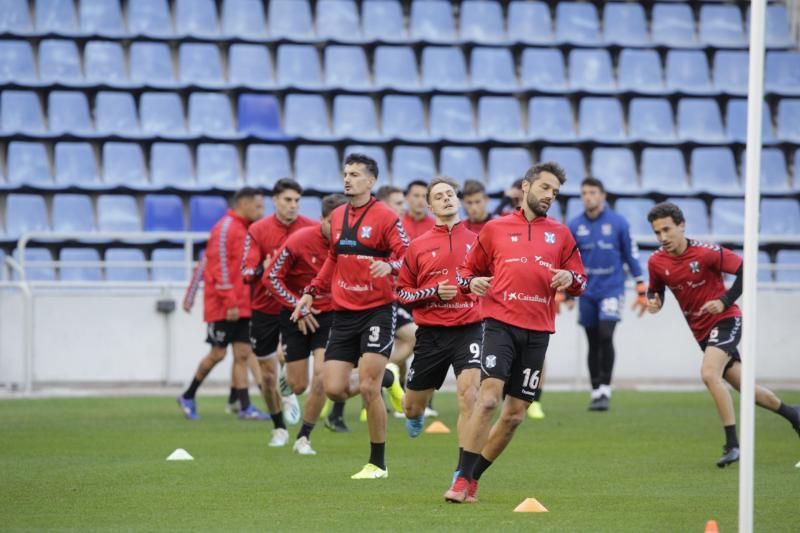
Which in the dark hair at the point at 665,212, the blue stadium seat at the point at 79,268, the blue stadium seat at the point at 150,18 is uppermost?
the blue stadium seat at the point at 150,18

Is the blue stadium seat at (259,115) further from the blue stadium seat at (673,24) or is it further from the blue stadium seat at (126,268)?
the blue stadium seat at (673,24)

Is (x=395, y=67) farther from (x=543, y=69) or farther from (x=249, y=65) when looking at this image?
(x=543, y=69)

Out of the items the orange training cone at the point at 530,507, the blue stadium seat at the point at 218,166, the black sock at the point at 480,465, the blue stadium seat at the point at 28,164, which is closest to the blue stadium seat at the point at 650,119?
the blue stadium seat at the point at 218,166

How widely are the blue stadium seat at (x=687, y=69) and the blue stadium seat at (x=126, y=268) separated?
399 inches

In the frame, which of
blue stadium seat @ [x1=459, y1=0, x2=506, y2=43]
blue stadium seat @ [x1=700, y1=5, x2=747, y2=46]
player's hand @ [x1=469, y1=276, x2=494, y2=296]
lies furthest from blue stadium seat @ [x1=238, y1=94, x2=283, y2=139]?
player's hand @ [x1=469, y1=276, x2=494, y2=296]

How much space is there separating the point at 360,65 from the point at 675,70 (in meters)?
5.76

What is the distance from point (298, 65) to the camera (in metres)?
23.2

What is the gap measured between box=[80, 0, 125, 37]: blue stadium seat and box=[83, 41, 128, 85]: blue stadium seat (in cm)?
27

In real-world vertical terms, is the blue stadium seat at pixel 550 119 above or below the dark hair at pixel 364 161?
above

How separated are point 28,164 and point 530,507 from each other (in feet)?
50.1

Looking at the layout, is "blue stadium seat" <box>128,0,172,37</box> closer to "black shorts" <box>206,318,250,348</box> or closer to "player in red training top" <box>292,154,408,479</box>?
"black shorts" <box>206,318,250,348</box>

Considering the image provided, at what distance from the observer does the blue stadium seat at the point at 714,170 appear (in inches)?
910

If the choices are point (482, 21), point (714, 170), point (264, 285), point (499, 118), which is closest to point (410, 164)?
point (499, 118)

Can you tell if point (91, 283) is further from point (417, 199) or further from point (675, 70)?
point (675, 70)
